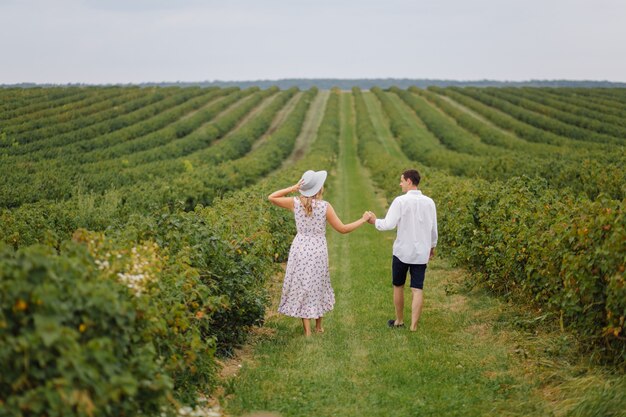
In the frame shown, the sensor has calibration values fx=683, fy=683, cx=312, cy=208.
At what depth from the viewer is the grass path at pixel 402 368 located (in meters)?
6.65

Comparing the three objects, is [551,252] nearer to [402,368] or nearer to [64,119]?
[402,368]

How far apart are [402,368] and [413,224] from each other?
7.11ft

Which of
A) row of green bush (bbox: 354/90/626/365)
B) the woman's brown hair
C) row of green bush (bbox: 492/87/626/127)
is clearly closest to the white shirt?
the woman's brown hair

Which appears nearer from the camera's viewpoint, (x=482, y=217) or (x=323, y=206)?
(x=323, y=206)

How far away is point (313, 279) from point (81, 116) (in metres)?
48.3

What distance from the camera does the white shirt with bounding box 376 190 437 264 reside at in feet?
30.1

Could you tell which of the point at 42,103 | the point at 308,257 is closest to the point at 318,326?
the point at 308,257

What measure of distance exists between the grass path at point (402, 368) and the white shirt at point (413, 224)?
1.10 m

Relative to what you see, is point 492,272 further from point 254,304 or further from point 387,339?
point 254,304

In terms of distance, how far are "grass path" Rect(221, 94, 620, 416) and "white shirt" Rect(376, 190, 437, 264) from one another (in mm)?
1100

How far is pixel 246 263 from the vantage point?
9.09 metres

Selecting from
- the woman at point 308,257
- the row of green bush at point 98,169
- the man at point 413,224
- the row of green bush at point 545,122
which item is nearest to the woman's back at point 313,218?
the woman at point 308,257

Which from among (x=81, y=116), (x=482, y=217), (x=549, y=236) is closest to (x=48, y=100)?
(x=81, y=116)

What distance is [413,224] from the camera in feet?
30.1
